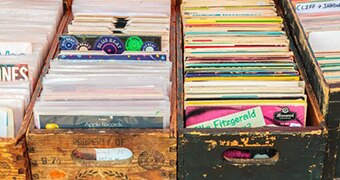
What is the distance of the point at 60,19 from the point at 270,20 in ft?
2.78

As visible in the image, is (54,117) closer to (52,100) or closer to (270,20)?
(52,100)

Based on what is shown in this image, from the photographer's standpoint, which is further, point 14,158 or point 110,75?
point 110,75

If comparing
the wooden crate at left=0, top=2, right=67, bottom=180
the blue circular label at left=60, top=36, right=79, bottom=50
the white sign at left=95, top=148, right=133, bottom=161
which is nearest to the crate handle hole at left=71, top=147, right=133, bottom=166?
the white sign at left=95, top=148, right=133, bottom=161

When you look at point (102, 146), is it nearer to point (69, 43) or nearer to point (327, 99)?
point (69, 43)

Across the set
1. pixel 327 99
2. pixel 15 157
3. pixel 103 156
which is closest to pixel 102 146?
pixel 103 156

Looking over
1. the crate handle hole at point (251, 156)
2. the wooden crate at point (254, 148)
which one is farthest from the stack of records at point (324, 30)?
the crate handle hole at point (251, 156)

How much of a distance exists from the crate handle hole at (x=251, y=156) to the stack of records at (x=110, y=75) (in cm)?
22

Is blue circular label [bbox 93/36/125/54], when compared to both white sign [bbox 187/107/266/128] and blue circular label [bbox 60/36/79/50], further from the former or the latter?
white sign [bbox 187/107/266/128]

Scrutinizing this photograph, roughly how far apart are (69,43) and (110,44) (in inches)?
5.5

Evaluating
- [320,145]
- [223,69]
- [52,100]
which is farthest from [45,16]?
[320,145]

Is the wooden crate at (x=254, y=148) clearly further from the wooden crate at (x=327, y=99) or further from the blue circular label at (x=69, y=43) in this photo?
the blue circular label at (x=69, y=43)

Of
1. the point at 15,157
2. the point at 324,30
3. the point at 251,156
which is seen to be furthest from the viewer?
the point at 324,30

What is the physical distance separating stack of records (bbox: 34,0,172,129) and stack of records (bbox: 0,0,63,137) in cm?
8

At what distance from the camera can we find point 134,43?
7.07ft
